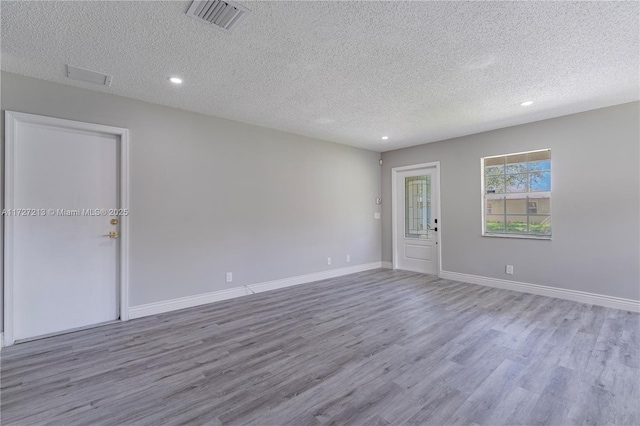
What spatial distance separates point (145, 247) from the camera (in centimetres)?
345

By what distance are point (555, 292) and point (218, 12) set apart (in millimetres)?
5315

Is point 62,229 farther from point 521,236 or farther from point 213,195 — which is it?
point 521,236

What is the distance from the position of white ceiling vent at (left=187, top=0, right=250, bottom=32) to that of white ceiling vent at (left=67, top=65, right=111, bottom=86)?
1.54 metres

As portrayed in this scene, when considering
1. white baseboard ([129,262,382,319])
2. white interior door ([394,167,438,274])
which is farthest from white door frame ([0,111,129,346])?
white interior door ([394,167,438,274])

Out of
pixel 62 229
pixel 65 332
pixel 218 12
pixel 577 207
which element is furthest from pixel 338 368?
pixel 577 207

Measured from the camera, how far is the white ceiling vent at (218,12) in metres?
1.89

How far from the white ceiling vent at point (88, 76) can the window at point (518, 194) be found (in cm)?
548

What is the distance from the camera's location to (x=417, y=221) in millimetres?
5930

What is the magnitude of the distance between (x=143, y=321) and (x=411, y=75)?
3.99m

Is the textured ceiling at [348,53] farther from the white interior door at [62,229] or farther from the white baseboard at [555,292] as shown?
the white baseboard at [555,292]

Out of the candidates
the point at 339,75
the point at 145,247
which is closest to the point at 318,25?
the point at 339,75

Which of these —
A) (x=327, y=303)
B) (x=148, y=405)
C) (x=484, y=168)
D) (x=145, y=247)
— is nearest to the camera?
(x=148, y=405)

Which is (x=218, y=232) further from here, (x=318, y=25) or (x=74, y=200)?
(x=318, y=25)

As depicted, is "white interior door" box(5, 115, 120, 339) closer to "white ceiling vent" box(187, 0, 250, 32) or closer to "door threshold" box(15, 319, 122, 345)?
"door threshold" box(15, 319, 122, 345)
